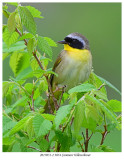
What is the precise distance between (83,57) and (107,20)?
5880 millimetres

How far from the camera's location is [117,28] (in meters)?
8.41

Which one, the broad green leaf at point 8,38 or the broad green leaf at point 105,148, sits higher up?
the broad green leaf at point 8,38

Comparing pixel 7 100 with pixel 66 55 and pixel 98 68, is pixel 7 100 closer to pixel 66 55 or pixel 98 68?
pixel 66 55

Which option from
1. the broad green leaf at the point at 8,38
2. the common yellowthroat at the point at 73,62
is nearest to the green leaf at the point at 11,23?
the broad green leaf at the point at 8,38

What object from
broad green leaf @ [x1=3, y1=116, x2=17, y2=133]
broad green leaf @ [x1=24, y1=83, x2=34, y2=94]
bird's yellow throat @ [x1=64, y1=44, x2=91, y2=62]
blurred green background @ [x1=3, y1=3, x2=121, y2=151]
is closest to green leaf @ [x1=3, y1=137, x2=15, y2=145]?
broad green leaf @ [x1=3, y1=116, x2=17, y2=133]

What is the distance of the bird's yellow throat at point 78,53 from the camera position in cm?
281

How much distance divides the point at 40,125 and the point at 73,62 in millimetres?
1337

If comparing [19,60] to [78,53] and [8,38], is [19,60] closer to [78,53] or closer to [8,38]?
[8,38]

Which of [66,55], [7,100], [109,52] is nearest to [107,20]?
[109,52]

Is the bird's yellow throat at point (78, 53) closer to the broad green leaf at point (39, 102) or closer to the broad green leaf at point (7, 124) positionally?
the broad green leaf at point (39, 102)

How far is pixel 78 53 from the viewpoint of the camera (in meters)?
2.85

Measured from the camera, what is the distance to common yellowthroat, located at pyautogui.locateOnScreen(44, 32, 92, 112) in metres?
2.78

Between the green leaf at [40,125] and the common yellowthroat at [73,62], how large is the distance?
46.7 inches

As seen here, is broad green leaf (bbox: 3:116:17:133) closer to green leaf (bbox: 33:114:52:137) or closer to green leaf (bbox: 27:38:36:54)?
green leaf (bbox: 33:114:52:137)
